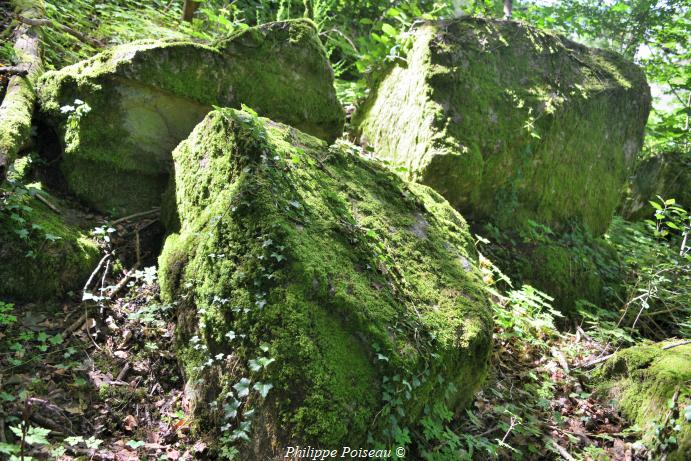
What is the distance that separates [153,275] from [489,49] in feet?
15.7

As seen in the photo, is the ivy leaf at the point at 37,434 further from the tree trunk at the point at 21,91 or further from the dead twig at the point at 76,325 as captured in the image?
the tree trunk at the point at 21,91

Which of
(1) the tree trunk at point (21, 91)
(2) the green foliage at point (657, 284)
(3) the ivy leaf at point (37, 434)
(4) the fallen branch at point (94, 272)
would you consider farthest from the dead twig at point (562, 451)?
(1) the tree trunk at point (21, 91)

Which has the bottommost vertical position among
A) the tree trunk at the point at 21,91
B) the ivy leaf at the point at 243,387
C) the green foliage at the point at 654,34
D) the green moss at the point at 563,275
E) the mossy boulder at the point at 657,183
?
the ivy leaf at the point at 243,387

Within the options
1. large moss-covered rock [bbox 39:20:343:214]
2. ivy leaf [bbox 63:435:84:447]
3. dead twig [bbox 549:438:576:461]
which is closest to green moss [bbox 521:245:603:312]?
dead twig [bbox 549:438:576:461]

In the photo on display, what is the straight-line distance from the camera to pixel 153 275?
11.3 ft

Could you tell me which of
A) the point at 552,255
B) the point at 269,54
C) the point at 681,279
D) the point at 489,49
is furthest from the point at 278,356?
the point at 681,279

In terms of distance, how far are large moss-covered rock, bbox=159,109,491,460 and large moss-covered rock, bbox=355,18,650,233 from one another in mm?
1751

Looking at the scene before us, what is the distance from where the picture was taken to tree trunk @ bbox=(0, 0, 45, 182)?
3537mm

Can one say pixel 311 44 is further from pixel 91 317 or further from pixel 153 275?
pixel 91 317

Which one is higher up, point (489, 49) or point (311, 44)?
point (489, 49)

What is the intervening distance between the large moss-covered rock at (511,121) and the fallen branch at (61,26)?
3.26m

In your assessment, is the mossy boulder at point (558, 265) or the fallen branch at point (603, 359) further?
the mossy boulder at point (558, 265)

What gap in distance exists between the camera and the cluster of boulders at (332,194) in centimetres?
253

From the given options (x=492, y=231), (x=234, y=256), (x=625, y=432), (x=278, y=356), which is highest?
(x=492, y=231)
